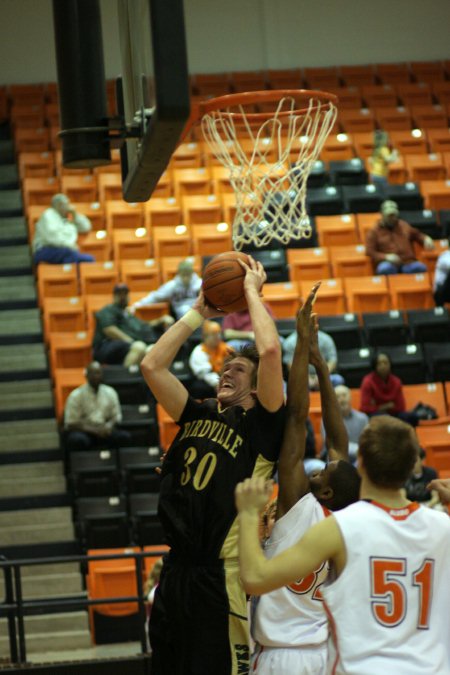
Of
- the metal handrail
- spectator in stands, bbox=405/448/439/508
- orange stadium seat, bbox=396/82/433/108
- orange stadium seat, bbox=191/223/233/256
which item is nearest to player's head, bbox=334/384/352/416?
spectator in stands, bbox=405/448/439/508

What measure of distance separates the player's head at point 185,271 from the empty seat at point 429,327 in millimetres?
2220

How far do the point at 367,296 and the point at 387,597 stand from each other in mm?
8886

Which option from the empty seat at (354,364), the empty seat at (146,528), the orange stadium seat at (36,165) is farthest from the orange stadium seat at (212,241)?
the empty seat at (146,528)

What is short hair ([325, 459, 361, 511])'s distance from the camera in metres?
3.45

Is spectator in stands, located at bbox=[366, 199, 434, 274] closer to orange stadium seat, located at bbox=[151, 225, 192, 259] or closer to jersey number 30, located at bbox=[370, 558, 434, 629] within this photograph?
orange stadium seat, located at bbox=[151, 225, 192, 259]

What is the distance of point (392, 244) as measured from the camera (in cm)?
1196

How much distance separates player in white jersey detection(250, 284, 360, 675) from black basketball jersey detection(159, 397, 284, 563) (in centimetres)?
8

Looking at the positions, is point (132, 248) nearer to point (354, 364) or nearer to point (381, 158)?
point (354, 364)

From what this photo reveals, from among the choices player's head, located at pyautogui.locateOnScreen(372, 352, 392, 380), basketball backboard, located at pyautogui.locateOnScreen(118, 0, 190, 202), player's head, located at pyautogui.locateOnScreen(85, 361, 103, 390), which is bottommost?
player's head, located at pyautogui.locateOnScreen(372, 352, 392, 380)

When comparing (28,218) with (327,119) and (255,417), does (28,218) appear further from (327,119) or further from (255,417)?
(255,417)

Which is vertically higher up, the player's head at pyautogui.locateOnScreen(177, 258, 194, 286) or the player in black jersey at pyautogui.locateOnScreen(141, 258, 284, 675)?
the player's head at pyautogui.locateOnScreen(177, 258, 194, 286)

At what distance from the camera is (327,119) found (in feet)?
22.7

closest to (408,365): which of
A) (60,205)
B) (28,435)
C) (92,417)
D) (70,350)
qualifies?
(92,417)

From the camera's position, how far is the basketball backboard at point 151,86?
3217mm
